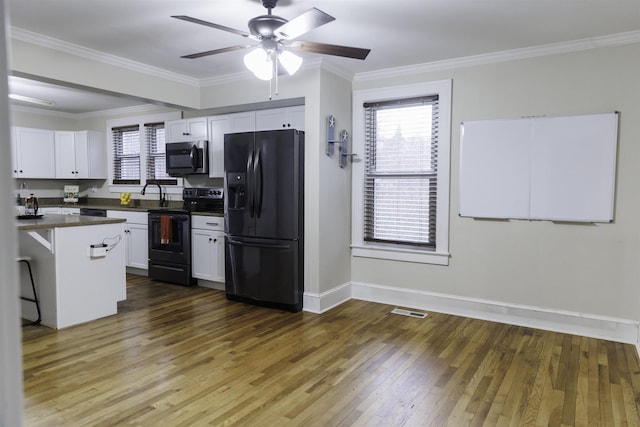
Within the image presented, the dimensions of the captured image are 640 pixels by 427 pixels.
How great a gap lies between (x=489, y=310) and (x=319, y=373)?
1.95m

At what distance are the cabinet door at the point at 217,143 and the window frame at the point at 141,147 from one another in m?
0.89

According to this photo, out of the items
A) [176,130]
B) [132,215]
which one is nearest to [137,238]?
[132,215]

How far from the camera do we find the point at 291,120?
4.64 metres

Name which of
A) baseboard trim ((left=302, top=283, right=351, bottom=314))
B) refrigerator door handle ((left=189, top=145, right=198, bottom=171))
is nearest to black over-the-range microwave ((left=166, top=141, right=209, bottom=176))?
refrigerator door handle ((left=189, top=145, right=198, bottom=171))

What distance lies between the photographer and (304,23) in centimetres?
249

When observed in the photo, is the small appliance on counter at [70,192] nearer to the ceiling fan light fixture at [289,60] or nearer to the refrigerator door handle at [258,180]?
the refrigerator door handle at [258,180]

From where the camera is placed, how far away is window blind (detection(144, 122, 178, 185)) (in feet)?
20.1

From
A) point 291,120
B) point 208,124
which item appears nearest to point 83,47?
point 208,124

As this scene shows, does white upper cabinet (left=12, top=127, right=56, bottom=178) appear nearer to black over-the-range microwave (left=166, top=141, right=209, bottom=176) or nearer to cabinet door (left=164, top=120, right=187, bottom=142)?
cabinet door (left=164, top=120, right=187, bottom=142)

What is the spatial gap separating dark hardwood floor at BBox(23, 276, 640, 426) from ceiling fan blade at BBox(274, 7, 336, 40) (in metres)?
2.17

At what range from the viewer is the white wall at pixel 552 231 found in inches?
137

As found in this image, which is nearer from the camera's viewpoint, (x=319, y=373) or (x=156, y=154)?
(x=319, y=373)

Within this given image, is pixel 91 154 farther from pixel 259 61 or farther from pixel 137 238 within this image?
pixel 259 61

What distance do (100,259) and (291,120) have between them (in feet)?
7.57
